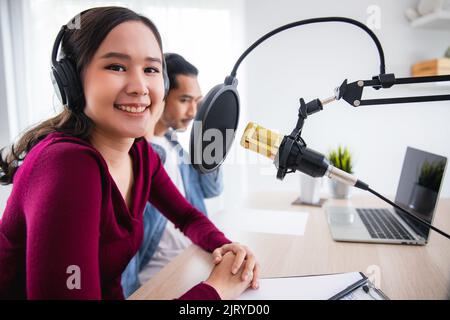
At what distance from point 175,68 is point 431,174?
923mm

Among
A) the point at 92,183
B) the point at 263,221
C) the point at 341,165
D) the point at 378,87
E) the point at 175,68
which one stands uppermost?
the point at 175,68

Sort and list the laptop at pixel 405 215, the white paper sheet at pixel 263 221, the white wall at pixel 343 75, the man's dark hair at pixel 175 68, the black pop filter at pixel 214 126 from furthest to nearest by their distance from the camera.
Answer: the man's dark hair at pixel 175 68 < the white wall at pixel 343 75 < the white paper sheet at pixel 263 221 < the laptop at pixel 405 215 < the black pop filter at pixel 214 126

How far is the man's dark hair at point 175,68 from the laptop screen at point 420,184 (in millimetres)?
839

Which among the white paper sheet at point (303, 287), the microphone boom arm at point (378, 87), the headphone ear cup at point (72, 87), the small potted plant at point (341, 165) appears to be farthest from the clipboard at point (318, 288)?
the small potted plant at point (341, 165)

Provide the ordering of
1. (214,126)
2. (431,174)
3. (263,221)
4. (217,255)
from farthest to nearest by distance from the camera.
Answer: (263,221) < (431,174) < (217,255) < (214,126)

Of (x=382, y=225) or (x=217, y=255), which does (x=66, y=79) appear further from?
(x=382, y=225)

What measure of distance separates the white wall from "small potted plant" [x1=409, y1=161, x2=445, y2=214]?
104mm

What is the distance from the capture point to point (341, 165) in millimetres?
1254

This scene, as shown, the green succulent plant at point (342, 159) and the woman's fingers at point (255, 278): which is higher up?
the green succulent plant at point (342, 159)

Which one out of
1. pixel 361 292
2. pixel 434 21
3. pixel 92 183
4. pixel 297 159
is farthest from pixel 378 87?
pixel 434 21

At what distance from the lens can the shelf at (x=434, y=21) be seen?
3.23 feet

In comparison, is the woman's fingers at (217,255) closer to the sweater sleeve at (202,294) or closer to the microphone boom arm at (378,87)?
the sweater sleeve at (202,294)

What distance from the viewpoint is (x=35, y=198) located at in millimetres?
482

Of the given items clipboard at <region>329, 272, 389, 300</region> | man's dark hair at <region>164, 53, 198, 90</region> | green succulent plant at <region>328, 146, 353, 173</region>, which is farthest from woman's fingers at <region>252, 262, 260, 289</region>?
man's dark hair at <region>164, 53, 198, 90</region>
